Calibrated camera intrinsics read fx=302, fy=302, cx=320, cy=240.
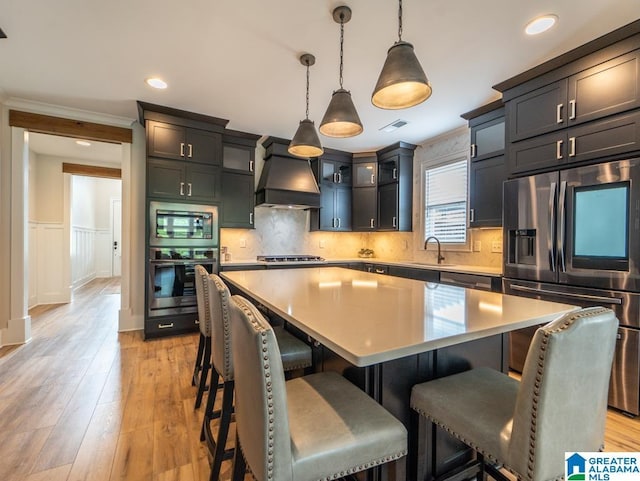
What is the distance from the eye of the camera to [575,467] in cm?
96

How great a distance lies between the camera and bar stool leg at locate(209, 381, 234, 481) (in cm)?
132

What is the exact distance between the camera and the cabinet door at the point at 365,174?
493 centimetres

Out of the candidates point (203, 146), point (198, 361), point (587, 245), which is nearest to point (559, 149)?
point (587, 245)

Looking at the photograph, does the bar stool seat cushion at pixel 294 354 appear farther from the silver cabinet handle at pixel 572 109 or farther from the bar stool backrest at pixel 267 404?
the silver cabinet handle at pixel 572 109

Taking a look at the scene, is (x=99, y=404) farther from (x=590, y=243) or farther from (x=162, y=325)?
(x=590, y=243)

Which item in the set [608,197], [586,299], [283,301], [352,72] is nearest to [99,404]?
[283,301]

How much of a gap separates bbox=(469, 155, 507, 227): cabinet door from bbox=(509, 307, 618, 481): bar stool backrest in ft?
8.41

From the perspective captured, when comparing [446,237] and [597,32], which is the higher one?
[597,32]

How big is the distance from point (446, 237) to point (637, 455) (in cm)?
287

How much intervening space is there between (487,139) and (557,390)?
3093 mm

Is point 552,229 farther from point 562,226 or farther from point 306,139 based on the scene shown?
point 306,139

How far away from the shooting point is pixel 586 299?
7.16ft

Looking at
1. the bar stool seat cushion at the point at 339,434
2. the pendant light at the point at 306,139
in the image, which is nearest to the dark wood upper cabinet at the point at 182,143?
the pendant light at the point at 306,139

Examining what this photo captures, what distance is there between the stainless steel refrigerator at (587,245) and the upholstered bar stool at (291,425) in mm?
2085
